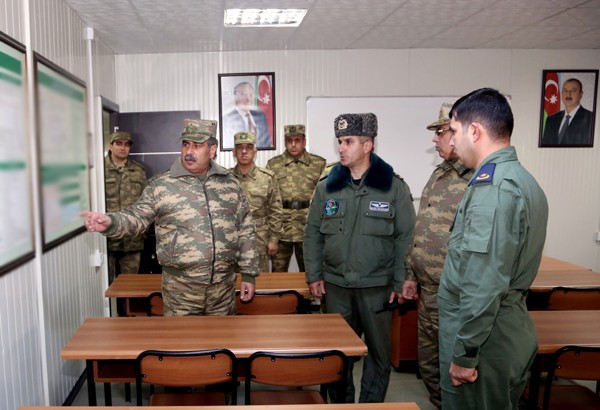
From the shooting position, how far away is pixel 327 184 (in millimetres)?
2742

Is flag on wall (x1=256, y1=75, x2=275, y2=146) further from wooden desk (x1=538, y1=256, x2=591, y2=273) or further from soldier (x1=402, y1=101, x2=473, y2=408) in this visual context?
wooden desk (x1=538, y1=256, x2=591, y2=273)

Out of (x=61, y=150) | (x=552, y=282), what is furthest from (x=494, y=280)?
(x=61, y=150)

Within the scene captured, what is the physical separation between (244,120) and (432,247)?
3.05 meters

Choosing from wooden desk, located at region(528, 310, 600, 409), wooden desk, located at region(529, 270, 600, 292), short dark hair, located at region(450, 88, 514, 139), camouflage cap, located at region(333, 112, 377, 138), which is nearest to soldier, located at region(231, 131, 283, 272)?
camouflage cap, located at region(333, 112, 377, 138)

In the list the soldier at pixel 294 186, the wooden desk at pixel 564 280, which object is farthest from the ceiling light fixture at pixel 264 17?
the wooden desk at pixel 564 280

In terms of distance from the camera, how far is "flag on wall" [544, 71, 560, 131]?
17.0ft

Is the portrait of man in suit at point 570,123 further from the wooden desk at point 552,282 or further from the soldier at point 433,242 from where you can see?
the soldier at point 433,242

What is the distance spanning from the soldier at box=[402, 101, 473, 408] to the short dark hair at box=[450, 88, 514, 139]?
96 cm

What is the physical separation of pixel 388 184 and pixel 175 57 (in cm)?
336

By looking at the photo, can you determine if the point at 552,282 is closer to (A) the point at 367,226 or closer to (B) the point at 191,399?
(A) the point at 367,226

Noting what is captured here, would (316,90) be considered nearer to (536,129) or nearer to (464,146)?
(536,129)

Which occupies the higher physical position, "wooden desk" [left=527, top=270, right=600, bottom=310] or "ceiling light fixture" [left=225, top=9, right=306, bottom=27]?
"ceiling light fixture" [left=225, top=9, right=306, bottom=27]

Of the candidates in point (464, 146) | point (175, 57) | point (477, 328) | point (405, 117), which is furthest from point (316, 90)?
point (477, 328)

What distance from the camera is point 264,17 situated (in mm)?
3869
